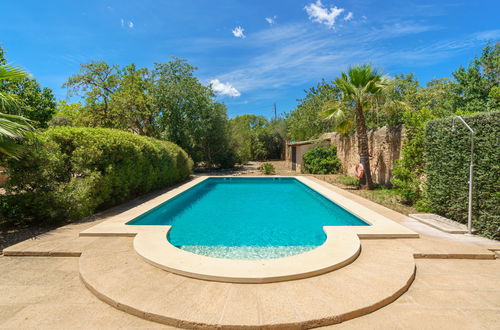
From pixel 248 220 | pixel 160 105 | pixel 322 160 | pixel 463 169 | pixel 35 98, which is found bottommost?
pixel 248 220

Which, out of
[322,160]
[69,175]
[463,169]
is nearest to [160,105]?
[322,160]

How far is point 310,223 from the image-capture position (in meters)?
6.24

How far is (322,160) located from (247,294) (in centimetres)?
1426

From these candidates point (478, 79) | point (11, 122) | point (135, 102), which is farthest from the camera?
point (478, 79)

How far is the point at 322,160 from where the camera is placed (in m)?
15.9

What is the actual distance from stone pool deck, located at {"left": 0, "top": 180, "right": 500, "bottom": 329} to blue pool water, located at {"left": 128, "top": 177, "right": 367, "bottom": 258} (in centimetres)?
139

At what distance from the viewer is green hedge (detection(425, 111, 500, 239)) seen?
172 inches

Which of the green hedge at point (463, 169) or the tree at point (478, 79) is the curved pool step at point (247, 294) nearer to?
the green hedge at point (463, 169)

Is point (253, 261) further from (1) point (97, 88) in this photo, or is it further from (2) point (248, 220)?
(1) point (97, 88)

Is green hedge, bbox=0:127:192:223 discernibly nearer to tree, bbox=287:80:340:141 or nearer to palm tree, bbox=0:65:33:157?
palm tree, bbox=0:65:33:157

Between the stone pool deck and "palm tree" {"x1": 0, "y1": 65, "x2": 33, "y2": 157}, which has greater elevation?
"palm tree" {"x1": 0, "y1": 65, "x2": 33, "y2": 157}

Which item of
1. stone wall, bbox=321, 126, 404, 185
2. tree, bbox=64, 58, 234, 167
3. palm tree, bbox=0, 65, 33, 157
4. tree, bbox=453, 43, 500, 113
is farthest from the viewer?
tree, bbox=453, 43, 500, 113

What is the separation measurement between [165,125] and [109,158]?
12.2 m

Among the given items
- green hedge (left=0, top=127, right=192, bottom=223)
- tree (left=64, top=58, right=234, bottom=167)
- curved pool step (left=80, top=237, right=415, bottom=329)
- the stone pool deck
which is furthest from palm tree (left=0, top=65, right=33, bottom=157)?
tree (left=64, top=58, right=234, bottom=167)
